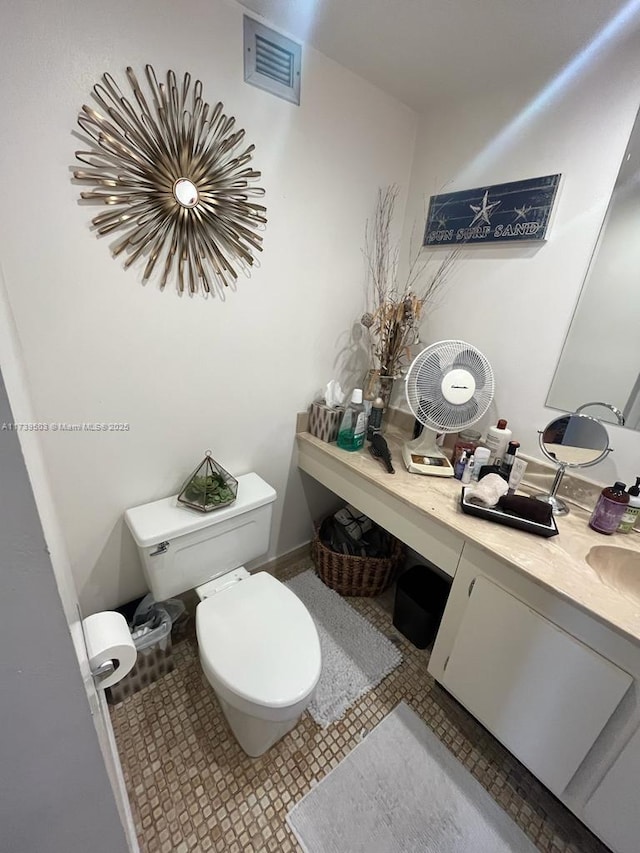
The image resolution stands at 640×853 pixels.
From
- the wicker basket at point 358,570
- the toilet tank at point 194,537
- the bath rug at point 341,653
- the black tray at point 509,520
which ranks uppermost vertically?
the black tray at point 509,520

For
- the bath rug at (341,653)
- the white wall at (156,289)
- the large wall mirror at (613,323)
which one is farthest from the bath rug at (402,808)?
the large wall mirror at (613,323)

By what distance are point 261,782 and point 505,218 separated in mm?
2110

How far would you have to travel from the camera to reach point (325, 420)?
1549mm

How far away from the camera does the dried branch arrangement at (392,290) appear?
147 centimetres

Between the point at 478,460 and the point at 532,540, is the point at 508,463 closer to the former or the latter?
the point at 478,460

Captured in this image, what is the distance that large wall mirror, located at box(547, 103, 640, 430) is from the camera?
1.05 meters

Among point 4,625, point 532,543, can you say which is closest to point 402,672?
point 532,543

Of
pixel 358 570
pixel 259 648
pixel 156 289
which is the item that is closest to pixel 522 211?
pixel 156 289

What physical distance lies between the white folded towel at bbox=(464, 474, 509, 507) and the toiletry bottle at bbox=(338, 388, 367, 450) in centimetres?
52

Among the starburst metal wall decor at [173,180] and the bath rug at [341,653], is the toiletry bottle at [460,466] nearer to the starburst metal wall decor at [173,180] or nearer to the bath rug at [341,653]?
the bath rug at [341,653]

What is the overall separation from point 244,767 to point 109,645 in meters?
0.85

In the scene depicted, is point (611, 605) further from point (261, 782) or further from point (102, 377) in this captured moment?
point (102, 377)

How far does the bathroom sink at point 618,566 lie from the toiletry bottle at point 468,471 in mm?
413

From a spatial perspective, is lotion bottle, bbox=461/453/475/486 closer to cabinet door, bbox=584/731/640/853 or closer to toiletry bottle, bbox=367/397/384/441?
toiletry bottle, bbox=367/397/384/441
